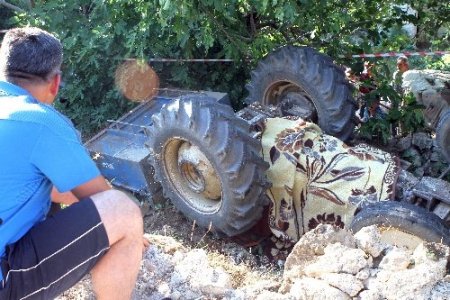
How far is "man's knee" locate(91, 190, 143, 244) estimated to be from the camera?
7.23 feet

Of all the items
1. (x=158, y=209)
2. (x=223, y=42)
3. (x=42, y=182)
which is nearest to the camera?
(x=42, y=182)

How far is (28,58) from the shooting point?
2258 mm

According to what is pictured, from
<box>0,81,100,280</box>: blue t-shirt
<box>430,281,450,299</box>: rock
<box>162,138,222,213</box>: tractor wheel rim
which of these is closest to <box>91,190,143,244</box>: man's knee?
<box>0,81,100,280</box>: blue t-shirt

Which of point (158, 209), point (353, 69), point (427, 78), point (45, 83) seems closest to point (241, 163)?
point (158, 209)

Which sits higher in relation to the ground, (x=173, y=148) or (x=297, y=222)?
(x=173, y=148)

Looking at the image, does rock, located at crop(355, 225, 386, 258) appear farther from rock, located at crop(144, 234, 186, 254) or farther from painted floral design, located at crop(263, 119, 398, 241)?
rock, located at crop(144, 234, 186, 254)

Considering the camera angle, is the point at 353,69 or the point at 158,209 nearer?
the point at 158,209

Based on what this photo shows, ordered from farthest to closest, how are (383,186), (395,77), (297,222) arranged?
(395,77), (297,222), (383,186)

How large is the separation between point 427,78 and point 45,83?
519 cm

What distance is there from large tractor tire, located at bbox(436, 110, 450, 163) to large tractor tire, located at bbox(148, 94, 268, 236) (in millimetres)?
2029

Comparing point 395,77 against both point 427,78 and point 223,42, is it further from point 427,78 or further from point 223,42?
point 223,42

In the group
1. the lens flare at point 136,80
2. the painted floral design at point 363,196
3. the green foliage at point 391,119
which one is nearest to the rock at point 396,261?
the painted floral design at point 363,196

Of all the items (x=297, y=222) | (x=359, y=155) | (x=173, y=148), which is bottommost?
(x=297, y=222)

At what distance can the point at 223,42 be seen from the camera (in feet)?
18.8
